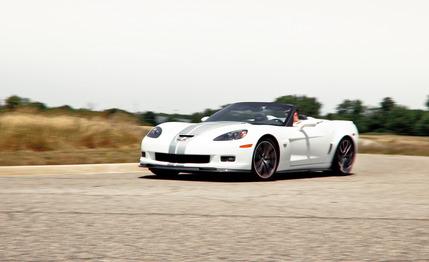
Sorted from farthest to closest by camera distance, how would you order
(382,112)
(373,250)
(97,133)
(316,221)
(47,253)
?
(382,112), (97,133), (316,221), (373,250), (47,253)

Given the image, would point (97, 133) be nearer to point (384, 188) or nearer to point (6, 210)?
point (384, 188)

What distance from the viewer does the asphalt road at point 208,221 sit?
5.68 m

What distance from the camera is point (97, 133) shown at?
65.1ft

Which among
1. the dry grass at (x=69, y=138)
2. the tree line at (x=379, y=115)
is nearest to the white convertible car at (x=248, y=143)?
the dry grass at (x=69, y=138)

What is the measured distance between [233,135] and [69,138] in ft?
25.7

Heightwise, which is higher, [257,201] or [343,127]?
[343,127]

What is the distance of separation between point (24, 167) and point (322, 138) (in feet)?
16.6

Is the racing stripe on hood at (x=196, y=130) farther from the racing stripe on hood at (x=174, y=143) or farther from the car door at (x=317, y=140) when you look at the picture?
the car door at (x=317, y=140)

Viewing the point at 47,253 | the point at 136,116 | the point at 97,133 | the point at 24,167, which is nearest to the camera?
the point at 47,253

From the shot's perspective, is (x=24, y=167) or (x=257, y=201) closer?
(x=257, y=201)

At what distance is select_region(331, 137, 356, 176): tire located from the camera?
47.9 feet

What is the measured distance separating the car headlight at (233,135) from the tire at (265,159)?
293 mm

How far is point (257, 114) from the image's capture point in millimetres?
13633

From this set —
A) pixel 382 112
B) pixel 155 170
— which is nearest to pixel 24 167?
pixel 155 170
